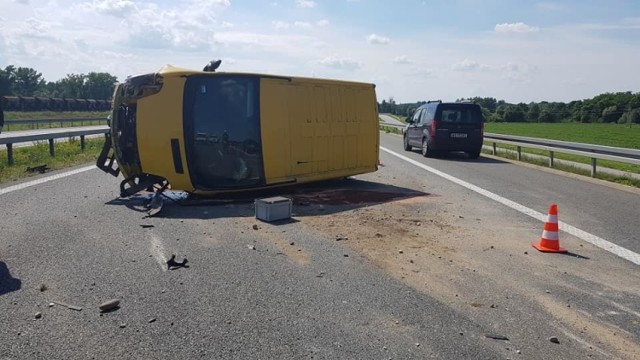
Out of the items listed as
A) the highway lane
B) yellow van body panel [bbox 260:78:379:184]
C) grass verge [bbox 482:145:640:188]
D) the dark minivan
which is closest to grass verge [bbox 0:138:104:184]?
yellow van body panel [bbox 260:78:379:184]

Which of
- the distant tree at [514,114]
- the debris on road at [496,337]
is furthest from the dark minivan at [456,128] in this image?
the distant tree at [514,114]

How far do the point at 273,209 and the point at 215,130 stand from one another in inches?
78.9

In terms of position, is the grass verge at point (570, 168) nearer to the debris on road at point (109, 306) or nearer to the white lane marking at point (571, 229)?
the white lane marking at point (571, 229)

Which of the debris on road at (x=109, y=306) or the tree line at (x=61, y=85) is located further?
the tree line at (x=61, y=85)

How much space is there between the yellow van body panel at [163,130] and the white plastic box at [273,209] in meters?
1.72

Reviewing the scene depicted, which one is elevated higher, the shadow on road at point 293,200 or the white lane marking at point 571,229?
the shadow on road at point 293,200

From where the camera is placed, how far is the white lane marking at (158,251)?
583 cm

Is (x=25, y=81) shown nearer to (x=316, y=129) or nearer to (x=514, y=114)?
(x=514, y=114)

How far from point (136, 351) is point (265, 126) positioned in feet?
20.5

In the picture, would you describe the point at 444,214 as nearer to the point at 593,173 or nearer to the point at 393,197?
the point at 393,197

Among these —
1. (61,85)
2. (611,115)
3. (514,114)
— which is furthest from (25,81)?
(611,115)

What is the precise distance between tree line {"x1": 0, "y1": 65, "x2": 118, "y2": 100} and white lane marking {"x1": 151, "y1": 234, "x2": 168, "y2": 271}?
78.0m

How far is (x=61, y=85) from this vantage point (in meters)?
88.8

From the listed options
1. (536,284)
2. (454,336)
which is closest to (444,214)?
(536,284)
